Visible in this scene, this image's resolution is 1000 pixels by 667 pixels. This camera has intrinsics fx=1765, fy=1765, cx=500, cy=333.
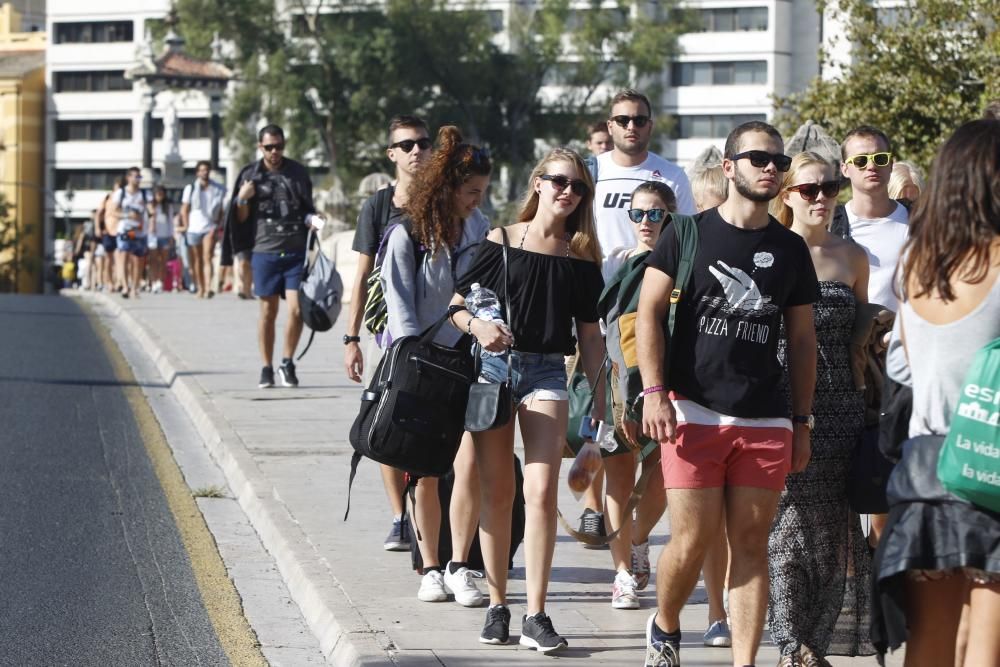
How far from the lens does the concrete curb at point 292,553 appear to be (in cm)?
620

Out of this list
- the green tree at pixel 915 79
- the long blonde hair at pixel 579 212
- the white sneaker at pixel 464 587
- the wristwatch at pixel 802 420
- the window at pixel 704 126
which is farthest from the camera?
the window at pixel 704 126

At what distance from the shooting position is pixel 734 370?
555 cm

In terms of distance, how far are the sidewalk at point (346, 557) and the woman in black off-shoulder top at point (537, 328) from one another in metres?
0.36

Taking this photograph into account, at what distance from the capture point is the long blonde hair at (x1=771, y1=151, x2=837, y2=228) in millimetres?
6301

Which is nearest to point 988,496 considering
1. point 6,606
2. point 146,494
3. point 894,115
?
point 6,606

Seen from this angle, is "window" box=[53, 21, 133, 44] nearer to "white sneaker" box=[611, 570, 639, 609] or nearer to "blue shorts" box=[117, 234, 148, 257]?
"blue shorts" box=[117, 234, 148, 257]

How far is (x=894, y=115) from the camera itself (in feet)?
72.9

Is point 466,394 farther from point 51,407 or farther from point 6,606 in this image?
point 51,407

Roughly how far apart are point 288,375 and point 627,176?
6.85m

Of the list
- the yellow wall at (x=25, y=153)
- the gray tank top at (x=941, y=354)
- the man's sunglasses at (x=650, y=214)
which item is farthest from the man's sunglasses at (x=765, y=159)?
the yellow wall at (x=25, y=153)

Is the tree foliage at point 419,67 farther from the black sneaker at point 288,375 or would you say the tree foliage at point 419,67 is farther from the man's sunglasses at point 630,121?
the man's sunglasses at point 630,121

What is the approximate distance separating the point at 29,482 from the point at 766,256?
582cm

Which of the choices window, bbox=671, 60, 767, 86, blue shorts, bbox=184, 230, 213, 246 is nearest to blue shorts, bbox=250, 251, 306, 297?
blue shorts, bbox=184, 230, 213, 246

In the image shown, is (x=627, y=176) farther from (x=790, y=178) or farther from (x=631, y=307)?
(x=631, y=307)
